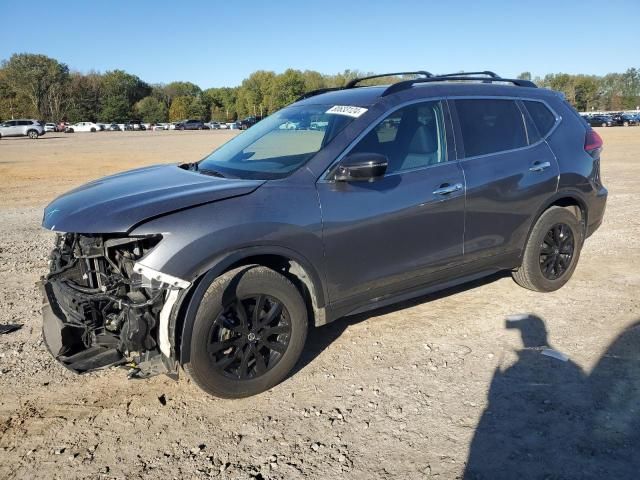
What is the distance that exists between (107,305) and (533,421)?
2.66 metres

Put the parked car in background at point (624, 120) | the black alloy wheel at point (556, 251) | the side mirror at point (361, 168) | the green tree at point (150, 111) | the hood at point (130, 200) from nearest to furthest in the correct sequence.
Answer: the hood at point (130, 200) < the side mirror at point (361, 168) < the black alloy wheel at point (556, 251) < the parked car in background at point (624, 120) < the green tree at point (150, 111)

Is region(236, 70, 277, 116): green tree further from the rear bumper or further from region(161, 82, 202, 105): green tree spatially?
the rear bumper

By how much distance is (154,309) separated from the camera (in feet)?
10.4

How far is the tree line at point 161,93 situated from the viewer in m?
91.6

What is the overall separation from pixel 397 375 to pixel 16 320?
339 cm

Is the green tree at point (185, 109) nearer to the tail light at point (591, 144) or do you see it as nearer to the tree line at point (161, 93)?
the tree line at point (161, 93)

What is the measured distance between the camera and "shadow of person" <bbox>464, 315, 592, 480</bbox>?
2797 mm

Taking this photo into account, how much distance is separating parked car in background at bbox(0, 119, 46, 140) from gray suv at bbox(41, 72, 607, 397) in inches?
2062

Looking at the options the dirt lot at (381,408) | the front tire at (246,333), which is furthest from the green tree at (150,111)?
the front tire at (246,333)

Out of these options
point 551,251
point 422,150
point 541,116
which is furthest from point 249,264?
point 541,116

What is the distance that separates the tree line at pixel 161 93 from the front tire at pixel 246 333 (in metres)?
80.6

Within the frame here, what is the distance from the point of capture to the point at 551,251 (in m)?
5.20

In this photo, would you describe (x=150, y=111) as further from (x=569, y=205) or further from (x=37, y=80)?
(x=569, y=205)

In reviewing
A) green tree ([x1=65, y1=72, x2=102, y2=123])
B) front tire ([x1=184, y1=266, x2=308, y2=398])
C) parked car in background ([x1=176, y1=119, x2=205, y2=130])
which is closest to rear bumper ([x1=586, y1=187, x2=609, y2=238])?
front tire ([x1=184, y1=266, x2=308, y2=398])
